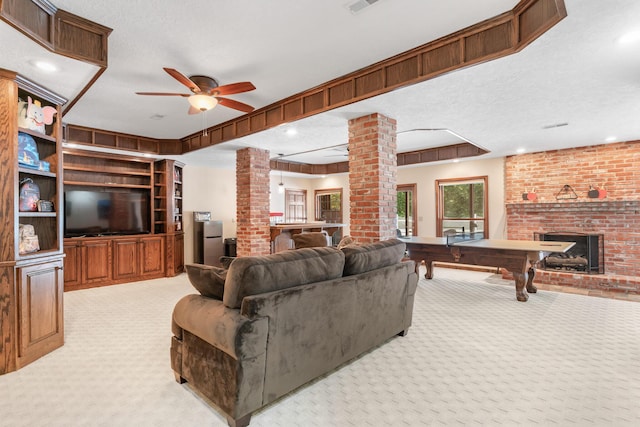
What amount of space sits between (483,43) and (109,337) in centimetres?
440

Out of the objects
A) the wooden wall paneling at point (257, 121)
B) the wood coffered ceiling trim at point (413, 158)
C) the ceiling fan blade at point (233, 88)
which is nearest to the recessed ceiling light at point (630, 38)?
the ceiling fan blade at point (233, 88)

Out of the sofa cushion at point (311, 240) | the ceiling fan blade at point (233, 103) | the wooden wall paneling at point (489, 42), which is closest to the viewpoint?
the wooden wall paneling at point (489, 42)

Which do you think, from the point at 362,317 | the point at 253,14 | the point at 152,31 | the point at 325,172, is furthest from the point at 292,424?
the point at 325,172

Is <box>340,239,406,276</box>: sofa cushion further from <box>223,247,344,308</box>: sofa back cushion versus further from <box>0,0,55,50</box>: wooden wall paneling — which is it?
<box>0,0,55,50</box>: wooden wall paneling

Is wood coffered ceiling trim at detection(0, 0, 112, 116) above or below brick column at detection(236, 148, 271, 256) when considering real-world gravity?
above

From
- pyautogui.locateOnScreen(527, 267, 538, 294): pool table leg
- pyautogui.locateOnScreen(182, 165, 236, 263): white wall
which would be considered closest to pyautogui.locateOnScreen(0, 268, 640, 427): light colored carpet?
pyautogui.locateOnScreen(527, 267, 538, 294): pool table leg

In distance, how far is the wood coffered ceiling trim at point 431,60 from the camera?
2.26 metres

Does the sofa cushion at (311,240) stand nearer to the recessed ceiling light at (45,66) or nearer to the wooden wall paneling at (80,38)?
the wooden wall paneling at (80,38)

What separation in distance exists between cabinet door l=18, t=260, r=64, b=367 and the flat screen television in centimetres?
297

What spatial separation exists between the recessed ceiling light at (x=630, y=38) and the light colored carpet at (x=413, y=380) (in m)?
2.53

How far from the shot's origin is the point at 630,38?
7.76 feet

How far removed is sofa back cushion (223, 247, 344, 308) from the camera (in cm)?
193

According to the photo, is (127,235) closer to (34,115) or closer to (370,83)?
(34,115)

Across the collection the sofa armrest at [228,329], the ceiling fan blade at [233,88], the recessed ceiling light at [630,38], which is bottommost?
the sofa armrest at [228,329]
